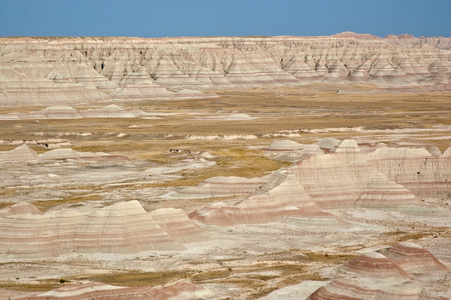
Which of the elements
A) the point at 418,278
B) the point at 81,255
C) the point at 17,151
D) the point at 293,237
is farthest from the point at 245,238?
the point at 17,151

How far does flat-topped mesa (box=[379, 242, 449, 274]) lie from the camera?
104 feet

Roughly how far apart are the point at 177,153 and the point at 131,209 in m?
39.7

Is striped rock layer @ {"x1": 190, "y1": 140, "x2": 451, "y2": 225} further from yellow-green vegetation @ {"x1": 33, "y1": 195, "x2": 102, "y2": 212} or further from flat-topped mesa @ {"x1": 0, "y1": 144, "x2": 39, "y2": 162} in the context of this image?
flat-topped mesa @ {"x1": 0, "y1": 144, "x2": 39, "y2": 162}

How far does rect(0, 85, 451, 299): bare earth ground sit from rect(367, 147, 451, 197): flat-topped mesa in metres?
1.92

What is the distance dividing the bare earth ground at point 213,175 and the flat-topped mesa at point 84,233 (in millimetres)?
968

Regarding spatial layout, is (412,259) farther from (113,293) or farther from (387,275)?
(113,293)

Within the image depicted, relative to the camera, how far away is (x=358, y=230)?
1688 inches

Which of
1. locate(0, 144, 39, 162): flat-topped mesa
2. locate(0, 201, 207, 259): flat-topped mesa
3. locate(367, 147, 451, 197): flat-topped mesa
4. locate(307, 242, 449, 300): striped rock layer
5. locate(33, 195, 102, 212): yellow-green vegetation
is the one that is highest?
locate(0, 144, 39, 162): flat-topped mesa

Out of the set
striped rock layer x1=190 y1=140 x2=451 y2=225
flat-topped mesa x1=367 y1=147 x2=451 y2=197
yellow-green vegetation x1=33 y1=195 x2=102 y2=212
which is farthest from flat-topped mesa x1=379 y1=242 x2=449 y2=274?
yellow-green vegetation x1=33 y1=195 x2=102 y2=212

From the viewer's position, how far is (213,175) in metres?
61.7

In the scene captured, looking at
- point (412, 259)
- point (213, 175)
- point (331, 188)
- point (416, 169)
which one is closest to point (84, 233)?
point (412, 259)

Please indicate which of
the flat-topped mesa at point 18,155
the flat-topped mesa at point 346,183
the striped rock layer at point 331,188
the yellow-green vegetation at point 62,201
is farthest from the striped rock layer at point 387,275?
the flat-topped mesa at point 18,155

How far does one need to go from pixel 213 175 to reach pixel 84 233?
2549cm

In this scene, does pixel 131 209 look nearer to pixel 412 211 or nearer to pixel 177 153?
pixel 412 211
